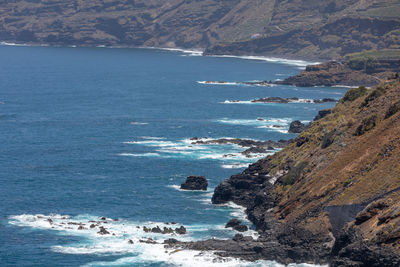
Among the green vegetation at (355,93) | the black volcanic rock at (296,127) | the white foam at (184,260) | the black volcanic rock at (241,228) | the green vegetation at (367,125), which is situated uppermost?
the black volcanic rock at (296,127)

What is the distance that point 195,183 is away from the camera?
86500mm

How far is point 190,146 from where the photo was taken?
114m

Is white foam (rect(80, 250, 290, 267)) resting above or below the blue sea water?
below

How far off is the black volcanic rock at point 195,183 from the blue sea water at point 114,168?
1.16 m

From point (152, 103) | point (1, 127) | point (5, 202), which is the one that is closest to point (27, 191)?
point (5, 202)

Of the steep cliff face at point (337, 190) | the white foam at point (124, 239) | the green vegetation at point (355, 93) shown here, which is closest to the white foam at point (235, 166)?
the steep cliff face at point (337, 190)

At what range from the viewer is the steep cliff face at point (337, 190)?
52062 millimetres

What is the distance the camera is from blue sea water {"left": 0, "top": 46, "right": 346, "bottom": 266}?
214 ft

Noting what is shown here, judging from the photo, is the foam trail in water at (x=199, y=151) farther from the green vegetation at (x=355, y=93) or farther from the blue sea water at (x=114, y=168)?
the green vegetation at (x=355, y=93)

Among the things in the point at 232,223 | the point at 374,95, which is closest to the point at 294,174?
the point at 232,223

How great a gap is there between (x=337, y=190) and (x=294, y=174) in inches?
419

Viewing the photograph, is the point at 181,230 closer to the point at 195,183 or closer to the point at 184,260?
the point at 184,260

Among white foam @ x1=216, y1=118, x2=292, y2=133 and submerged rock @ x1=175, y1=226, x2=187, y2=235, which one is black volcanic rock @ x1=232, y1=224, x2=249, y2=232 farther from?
white foam @ x1=216, y1=118, x2=292, y2=133

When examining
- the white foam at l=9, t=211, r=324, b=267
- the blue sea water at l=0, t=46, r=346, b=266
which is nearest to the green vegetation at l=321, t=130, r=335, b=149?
the white foam at l=9, t=211, r=324, b=267
